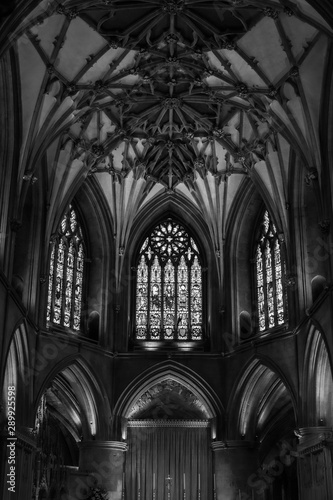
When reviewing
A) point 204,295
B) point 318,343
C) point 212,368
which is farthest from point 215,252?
point 318,343

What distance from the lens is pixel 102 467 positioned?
925 inches

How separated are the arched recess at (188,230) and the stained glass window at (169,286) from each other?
263 mm

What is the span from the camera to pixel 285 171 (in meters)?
23.2

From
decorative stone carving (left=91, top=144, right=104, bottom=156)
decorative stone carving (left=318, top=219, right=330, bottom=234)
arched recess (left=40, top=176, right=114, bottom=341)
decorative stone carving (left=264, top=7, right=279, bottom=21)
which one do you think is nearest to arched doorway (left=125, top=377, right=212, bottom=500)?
arched recess (left=40, top=176, right=114, bottom=341)

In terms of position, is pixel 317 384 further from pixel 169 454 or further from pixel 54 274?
pixel 54 274

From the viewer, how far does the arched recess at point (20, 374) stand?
66.9 feet

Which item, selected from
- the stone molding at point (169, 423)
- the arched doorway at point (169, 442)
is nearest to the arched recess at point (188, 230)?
the arched doorway at point (169, 442)

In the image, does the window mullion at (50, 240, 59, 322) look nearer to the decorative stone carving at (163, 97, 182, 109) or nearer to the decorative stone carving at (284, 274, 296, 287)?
the decorative stone carving at (163, 97, 182, 109)

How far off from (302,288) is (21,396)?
9630 millimetres

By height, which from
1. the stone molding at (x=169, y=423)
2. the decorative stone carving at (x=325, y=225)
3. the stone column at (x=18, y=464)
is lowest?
the stone column at (x=18, y=464)

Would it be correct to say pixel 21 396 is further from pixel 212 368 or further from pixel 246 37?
pixel 246 37

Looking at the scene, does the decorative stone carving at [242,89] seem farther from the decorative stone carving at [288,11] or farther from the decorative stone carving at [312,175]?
the decorative stone carving at [288,11]

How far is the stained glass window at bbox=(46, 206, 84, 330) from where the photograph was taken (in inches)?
950

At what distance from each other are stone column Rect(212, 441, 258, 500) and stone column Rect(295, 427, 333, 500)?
3.00m
